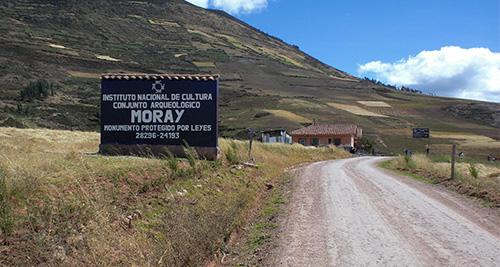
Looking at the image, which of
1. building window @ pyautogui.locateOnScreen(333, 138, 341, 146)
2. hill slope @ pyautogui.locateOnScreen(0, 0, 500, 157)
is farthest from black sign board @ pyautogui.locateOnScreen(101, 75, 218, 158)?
building window @ pyautogui.locateOnScreen(333, 138, 341, 146)

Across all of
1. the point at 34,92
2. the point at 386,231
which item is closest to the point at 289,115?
the point at 34,92

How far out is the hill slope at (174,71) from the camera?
58394mm

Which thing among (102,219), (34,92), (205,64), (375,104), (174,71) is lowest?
(102,219)

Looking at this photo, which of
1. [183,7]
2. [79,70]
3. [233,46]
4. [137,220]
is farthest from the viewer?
[183,7]

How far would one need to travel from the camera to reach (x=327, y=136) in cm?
6419

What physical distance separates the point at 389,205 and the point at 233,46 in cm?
15494

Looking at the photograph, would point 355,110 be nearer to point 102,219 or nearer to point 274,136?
point 274,136

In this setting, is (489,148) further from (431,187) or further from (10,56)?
(10,56)

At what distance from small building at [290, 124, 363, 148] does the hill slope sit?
185 inches

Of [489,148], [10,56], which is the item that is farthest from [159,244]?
[10,56]

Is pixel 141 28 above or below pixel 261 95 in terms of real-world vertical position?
above

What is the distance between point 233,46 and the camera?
159250mm

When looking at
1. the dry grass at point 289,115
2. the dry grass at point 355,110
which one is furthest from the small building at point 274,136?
the dry grass at point 355,110

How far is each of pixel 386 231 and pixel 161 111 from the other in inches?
420
